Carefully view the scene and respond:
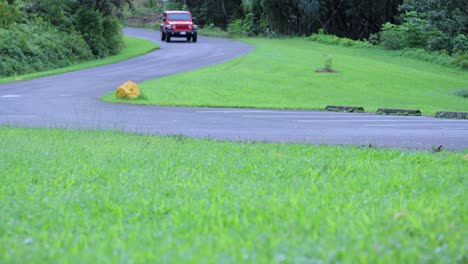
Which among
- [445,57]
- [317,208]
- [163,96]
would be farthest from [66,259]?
[445,57]

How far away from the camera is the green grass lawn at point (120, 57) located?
32847 millimetres

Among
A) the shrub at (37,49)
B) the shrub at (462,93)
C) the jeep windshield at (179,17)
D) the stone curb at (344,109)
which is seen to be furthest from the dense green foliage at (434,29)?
the shrub at (37,49)

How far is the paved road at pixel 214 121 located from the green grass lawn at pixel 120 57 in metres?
3.01

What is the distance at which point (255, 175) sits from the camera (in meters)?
8.82

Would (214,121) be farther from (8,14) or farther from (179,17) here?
(179,17)

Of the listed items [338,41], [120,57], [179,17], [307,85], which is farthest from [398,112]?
[179,17]

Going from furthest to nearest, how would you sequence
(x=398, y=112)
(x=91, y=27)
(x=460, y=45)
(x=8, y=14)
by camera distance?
(x=91, y=27), (x=460, y=45), (x=8, y=14), (x=398, y=112)

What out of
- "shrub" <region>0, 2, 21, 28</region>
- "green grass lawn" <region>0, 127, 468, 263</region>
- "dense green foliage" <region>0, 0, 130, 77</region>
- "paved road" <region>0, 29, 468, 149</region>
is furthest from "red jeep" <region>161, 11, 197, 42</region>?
"green grass lawn" <region>0, 127, 468, 263</region>

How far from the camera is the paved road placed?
46.2ft

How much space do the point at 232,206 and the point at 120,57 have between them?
38113 mm

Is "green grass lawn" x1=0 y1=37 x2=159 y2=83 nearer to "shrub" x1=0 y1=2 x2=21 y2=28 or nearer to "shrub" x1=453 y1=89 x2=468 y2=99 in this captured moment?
"shrub" x1=0 y1=2 x2=21 y2=28

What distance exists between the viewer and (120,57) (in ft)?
144

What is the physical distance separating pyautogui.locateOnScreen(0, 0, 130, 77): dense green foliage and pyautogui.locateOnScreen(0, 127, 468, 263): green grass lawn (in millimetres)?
25858

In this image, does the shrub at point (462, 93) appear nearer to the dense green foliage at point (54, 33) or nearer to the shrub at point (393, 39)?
the dense green foliage at point (54, 33)
